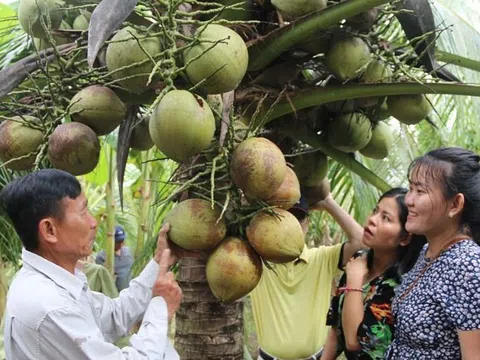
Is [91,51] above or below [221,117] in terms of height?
above

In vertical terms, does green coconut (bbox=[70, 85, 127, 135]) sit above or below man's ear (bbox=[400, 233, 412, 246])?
above

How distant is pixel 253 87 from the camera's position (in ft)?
5.58

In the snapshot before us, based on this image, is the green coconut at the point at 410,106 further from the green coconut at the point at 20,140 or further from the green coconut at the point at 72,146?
the green coconut at the point at 20,140

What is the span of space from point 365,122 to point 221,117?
721 mm

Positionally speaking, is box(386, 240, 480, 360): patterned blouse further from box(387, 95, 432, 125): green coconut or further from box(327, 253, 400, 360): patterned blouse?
box(387, 95, 432, 125): green coconut

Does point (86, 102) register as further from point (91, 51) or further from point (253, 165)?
point (253, 165)

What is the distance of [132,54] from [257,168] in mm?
371

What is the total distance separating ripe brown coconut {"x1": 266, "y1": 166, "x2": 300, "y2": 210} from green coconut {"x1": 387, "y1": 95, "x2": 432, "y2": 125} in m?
0.53

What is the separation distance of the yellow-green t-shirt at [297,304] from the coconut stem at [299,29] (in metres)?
1.05

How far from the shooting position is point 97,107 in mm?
1484

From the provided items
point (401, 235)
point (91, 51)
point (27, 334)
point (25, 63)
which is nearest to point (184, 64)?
point (91, 51)

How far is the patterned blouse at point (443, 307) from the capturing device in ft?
4.87

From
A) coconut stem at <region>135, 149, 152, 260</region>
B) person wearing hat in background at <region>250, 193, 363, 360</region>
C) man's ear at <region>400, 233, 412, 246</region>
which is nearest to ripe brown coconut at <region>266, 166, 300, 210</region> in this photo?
man's ear at <region>400, 233, 412, 246</region>

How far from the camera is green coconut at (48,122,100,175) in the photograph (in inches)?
56.6
